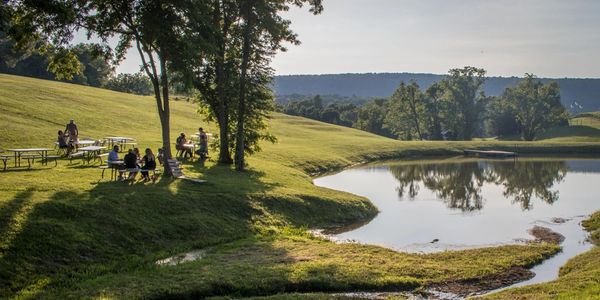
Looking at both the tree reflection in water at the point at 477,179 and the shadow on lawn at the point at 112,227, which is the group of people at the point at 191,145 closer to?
the shadow on lawn at the point at 112,227

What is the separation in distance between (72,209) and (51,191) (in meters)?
2.67

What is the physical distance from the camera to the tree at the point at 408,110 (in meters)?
117

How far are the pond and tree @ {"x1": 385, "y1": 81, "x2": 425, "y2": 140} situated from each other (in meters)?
51.2

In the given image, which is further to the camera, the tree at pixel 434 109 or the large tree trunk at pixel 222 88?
the tree at pixel 434 109

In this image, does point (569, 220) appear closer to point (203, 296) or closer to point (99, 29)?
point (203, 296)

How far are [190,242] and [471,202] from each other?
23963 mm

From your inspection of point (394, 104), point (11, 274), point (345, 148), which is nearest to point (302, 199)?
point (11, 274)

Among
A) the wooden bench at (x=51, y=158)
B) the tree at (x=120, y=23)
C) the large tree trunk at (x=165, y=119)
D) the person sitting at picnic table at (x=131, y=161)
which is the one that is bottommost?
the wooden bench at (x=51, y=158)

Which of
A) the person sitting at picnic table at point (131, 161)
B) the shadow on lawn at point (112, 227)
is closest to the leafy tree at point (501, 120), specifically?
the shadow on lawn at point (112, 227)

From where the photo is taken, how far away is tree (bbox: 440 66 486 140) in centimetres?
11394

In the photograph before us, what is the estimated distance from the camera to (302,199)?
31906mm

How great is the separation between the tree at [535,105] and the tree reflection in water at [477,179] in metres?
49.6

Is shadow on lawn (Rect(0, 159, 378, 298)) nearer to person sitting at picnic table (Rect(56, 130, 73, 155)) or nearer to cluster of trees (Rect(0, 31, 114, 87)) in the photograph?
person sitting at picnic table (Rect(56, 130, 73, 155))

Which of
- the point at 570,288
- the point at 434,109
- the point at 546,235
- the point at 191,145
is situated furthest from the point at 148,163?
the point at 434,109
